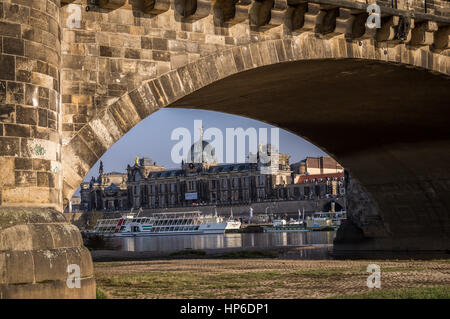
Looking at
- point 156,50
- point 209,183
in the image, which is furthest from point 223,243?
point 209,183

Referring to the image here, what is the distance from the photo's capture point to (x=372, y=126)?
2852 centimetres

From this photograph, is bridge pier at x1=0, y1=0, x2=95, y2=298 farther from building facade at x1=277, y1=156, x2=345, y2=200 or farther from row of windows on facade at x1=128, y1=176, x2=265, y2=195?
row of windows on facade at x1=128, y1=176, x2=265, y2=195

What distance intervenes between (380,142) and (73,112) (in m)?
18.8

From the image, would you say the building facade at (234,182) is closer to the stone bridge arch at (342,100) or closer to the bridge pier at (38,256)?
the stone bridge arch at (342,100)

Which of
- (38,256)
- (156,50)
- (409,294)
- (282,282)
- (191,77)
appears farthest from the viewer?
(282,282)

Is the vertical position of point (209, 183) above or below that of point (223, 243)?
above

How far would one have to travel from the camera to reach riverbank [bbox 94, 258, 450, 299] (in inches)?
664

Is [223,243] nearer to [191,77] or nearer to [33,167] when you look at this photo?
[191,77]

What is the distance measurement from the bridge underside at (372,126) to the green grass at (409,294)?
19.1 ft

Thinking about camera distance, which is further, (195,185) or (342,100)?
(195,185)

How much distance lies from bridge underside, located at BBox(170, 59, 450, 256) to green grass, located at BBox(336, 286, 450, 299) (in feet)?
19.1

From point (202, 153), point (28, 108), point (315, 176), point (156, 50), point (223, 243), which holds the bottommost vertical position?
point (223, 243)

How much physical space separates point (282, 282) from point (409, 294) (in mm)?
4729
